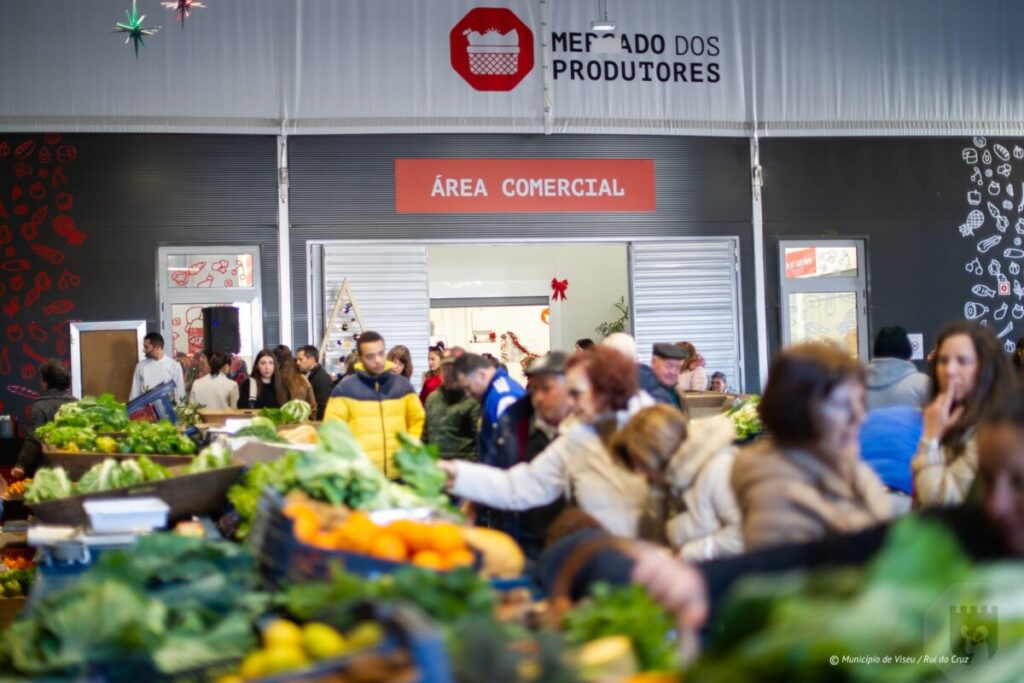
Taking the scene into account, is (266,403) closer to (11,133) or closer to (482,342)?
(11,133)

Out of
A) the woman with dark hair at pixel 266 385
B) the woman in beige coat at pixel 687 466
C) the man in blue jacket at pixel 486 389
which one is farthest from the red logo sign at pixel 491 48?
the woman in beige coat at pixel 687 466

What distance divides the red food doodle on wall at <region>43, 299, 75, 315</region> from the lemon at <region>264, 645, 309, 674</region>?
1231 centimetres

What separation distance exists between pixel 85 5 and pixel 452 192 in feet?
15.3

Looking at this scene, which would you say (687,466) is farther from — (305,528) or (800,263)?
(800,263)

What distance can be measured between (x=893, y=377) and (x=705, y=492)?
3.09 m

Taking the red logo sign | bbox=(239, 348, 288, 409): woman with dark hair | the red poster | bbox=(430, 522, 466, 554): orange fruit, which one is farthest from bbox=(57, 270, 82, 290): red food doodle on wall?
bbox=(430, 522, 466, 554): orange fruit

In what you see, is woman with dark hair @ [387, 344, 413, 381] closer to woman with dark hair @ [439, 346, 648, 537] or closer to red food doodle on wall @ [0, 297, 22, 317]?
red food doodle on wall @ [0, 297, 22, 317]

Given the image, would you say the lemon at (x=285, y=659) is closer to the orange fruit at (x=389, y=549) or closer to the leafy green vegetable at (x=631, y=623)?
the leafy green vegetable at (x=631, y=623)

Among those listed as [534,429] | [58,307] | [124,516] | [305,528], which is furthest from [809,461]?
[58,307]

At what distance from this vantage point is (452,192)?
47.6 ft

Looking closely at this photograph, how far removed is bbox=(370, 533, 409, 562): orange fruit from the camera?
2947mm

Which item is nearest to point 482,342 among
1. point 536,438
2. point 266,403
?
point 266,403

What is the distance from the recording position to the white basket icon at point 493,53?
13914 mm

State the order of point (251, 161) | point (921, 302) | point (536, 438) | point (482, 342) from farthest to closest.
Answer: point (482, 342) → point (921, 302) → point (251, 161) → point (536, 438)
